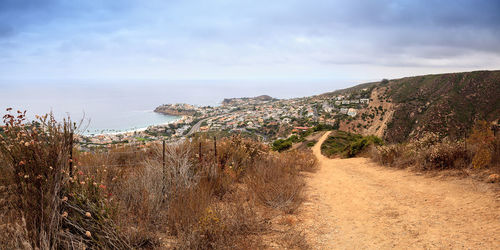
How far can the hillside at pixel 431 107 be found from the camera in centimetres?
4266

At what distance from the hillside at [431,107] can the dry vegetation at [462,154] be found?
32321mm

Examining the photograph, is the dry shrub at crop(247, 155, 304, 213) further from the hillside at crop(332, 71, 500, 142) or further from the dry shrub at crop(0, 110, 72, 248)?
the hillside at crop(332, 71, 500, 142)

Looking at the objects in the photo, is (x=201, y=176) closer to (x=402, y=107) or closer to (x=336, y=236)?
(x=336, y=236)

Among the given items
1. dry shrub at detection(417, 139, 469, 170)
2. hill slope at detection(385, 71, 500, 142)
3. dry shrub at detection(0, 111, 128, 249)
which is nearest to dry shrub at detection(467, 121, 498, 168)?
dry shrub at detection(417, 139, 469, 170)

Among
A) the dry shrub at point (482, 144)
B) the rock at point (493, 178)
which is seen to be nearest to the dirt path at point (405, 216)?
the rock at point (493, 178)

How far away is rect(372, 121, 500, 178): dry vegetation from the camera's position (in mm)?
6523

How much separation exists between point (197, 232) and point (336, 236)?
86.1 inches

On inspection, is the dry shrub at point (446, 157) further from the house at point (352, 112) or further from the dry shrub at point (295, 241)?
the house at point (352, 112)

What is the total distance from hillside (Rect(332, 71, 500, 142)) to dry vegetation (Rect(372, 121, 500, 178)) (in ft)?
106

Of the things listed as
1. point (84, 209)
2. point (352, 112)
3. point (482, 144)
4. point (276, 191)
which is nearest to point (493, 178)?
point (482, 144)

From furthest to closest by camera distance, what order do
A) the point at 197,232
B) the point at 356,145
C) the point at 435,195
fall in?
the point at 356,145
the point at 435,195
the point at 197,232

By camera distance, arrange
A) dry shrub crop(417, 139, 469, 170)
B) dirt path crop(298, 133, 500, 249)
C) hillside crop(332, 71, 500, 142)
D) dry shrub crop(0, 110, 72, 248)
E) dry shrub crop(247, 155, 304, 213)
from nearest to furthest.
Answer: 1. dry shrub crop(0, 110, 72, 248)
2. dirt path crop(298, 133, 500, 249)
3. dry shrub crop(247, 155, 304, 213)
4. dry shrub crop(417, 139, 469, 170)
5. hillside crop(332, 71, 500, 142)

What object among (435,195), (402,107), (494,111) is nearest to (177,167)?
(435,195)

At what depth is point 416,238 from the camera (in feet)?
12.5
